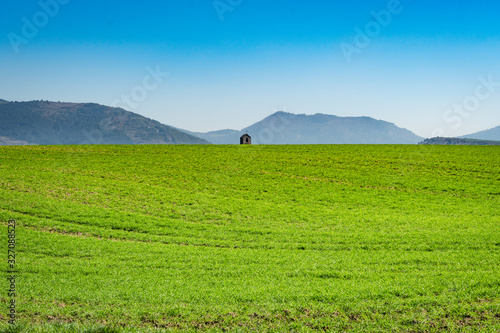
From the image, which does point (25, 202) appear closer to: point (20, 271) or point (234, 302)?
point (20, 271)

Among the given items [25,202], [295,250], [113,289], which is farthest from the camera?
[25,202]

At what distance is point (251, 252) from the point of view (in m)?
20.6

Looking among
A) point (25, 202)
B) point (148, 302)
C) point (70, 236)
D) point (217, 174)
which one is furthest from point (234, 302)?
point (217, 174)

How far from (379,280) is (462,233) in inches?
511

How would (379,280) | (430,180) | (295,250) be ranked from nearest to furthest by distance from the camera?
1. (379,280)
2. (295,250)
3. (430,180)

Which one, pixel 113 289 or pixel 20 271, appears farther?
pixel 20 271

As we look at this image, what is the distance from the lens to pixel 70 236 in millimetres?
23047

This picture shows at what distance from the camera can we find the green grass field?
42.2 feet

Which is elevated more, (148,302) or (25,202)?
(25,202)

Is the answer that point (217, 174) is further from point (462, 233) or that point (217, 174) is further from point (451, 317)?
point (451, 317)

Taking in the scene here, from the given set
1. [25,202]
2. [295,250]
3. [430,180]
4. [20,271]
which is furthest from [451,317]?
[430,180]

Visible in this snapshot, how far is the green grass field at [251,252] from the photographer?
42.2 feet

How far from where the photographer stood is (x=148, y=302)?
13.9 metres

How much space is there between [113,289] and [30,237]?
11.9m
